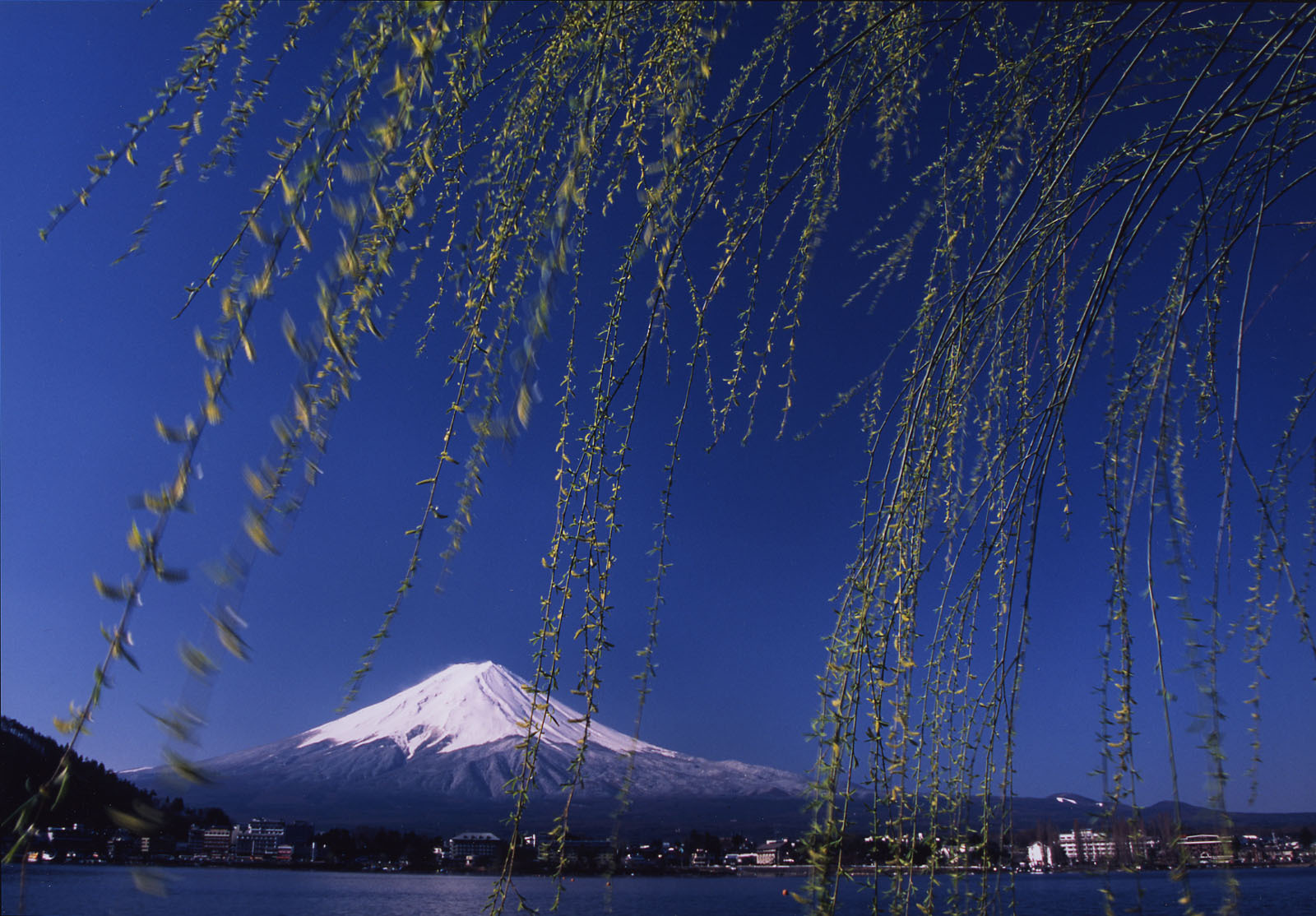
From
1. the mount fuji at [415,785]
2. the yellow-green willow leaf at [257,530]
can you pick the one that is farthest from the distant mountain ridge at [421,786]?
the yellow-green willow leaf at [257,530]

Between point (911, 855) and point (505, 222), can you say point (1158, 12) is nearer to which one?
point (505, 222)

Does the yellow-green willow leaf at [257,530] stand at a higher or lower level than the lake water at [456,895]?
higher

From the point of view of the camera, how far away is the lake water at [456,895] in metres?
35.7

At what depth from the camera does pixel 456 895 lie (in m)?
60.0

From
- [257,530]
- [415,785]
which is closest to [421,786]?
[415,785]

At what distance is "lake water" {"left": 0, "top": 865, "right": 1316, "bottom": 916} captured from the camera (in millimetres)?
35688

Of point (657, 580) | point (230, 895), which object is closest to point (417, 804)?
point (230, 895)

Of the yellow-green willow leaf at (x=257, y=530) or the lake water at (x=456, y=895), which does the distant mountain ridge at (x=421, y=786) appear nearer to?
the lake water at (x=456, y=895)

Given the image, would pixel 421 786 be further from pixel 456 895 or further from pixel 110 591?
pixel 110 591

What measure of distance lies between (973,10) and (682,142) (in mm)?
697

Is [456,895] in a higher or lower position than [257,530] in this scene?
lower

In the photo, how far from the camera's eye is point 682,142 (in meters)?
1.10

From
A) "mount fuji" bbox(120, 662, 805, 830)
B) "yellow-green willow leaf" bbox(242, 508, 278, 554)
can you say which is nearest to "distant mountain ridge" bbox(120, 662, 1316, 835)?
"mount fuji" bbox(120, 662, 805, 830)

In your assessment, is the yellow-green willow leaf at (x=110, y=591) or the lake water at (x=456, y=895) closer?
the yellow-green willow leaf at (x=110, y=591)
